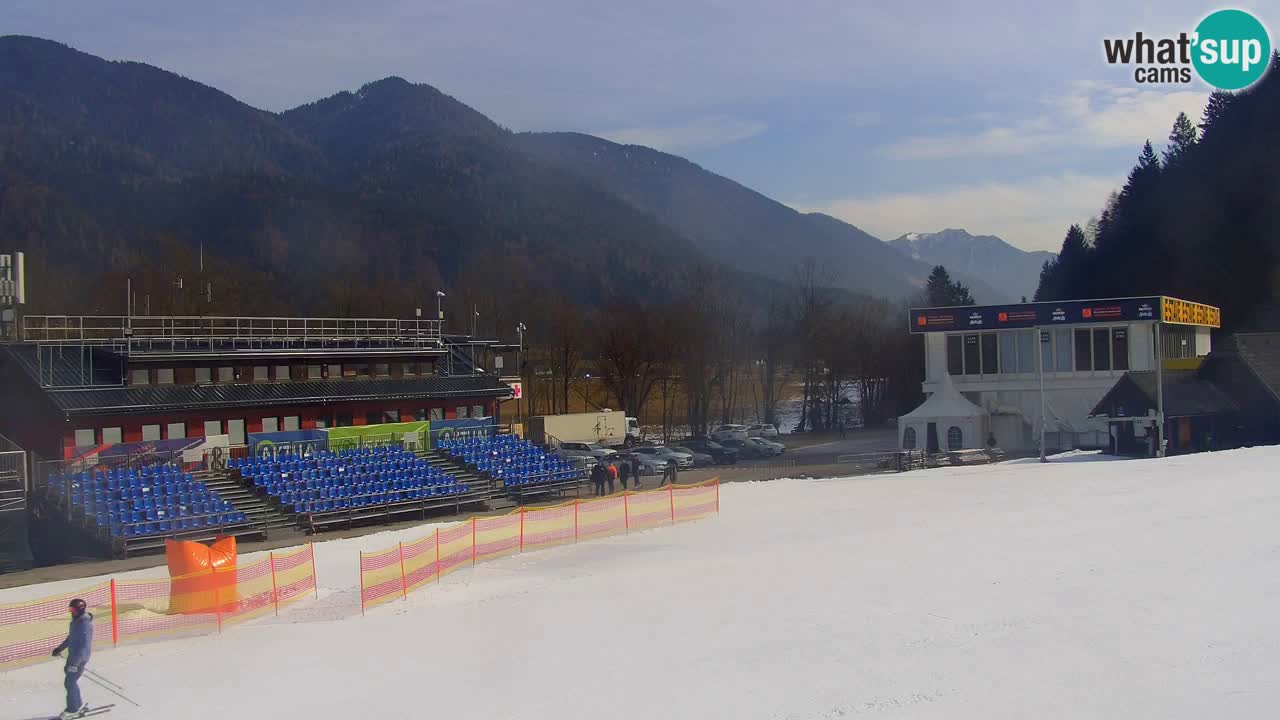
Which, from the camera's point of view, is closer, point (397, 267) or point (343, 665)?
point (343, 665)

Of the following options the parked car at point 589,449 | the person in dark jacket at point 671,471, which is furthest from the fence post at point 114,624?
the parked car at point 589,449

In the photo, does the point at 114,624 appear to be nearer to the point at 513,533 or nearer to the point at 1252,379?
the point at 513,533

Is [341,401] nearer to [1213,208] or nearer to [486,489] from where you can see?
[486,489]

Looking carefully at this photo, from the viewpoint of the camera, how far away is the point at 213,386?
35188 mm

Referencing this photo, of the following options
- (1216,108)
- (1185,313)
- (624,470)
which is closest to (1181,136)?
(1216,108)

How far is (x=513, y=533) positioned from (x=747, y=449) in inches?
1309

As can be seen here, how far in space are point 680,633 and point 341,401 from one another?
24.6 metres

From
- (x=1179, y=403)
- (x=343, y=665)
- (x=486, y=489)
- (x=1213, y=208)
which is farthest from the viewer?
(x=1213, y=208)

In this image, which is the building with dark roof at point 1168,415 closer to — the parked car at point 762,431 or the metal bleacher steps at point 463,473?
Answer: the parked car at point 762,431

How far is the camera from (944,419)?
2162 inches

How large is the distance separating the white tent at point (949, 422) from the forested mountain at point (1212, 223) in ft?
156

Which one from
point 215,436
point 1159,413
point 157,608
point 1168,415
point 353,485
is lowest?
point 157,608

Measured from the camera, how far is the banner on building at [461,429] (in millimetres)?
40156

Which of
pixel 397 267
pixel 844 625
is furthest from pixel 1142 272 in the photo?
pixel 397 267
